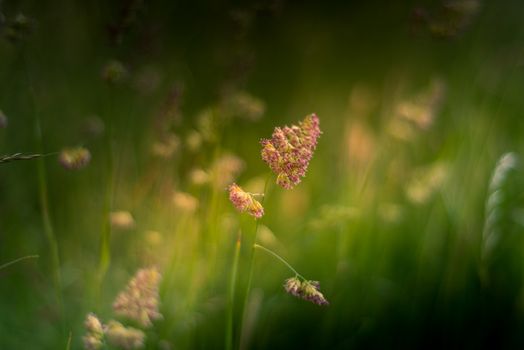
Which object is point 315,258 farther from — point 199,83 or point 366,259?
point 199,83

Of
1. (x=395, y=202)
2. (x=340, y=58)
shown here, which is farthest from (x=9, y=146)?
(x=340, y=58)

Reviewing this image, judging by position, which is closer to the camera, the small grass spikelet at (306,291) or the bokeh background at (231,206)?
the small grass spikelet at (306,291)

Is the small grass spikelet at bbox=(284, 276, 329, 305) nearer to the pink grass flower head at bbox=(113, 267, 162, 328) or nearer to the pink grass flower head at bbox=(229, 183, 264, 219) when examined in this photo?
the pink grass flower head at bbox=(229, 183, 264, 219)

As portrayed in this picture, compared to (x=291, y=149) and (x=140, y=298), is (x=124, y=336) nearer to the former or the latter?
(x=140, y=298)

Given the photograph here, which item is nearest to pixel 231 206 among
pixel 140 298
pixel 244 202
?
pixel 140 298

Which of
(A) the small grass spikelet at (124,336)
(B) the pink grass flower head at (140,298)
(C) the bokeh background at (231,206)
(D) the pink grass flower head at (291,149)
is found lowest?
(A) the small grass spikelet at (124,336)

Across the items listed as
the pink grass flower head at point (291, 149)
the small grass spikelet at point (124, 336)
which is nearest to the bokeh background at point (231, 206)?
the small grass spikelet at point (124, 336)

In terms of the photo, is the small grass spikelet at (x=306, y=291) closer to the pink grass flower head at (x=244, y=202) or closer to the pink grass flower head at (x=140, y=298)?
the pink grass flower head at (x=244, y=202)
